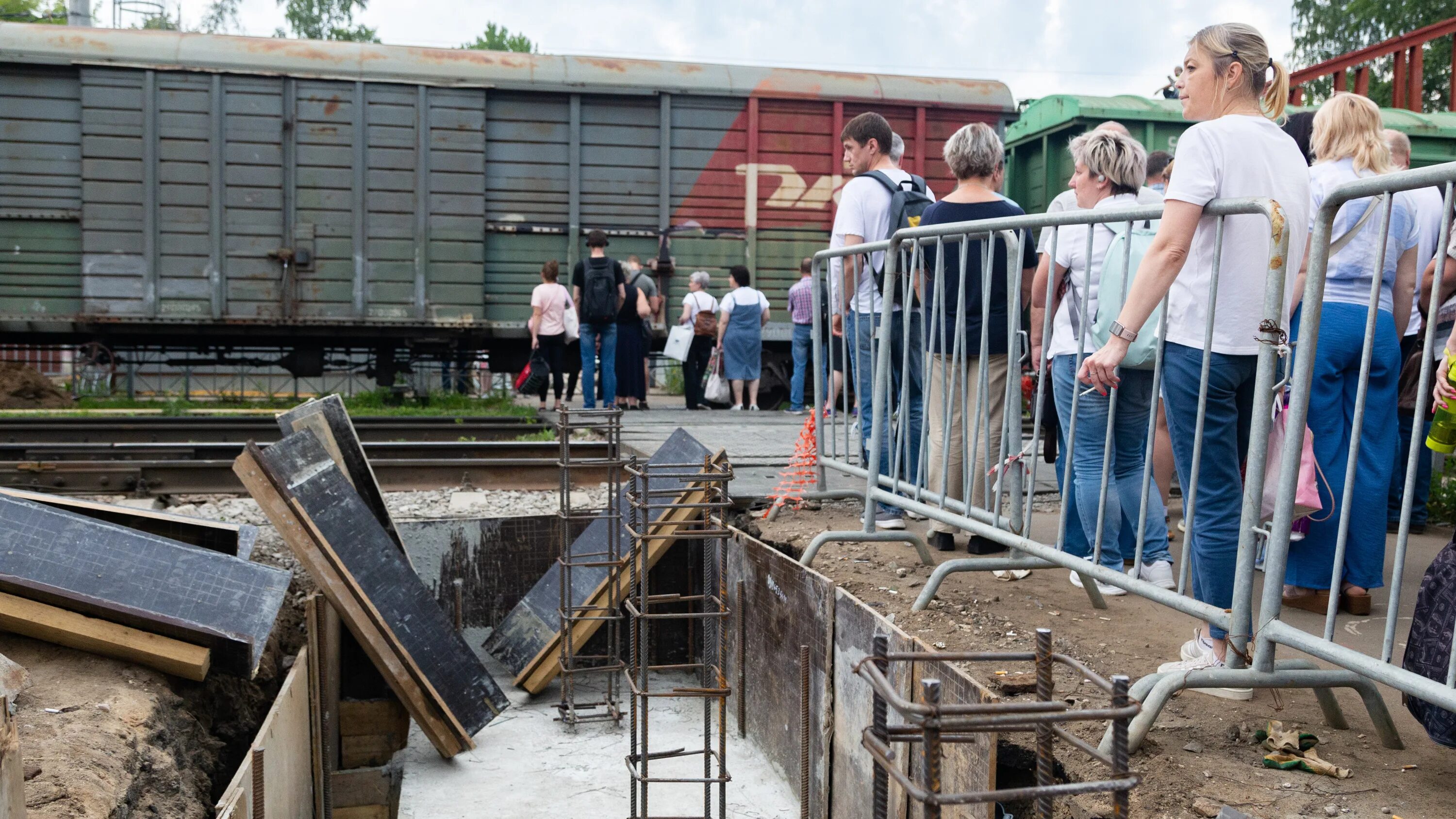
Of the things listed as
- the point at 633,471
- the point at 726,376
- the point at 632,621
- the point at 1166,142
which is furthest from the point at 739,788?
the point at 1166,142

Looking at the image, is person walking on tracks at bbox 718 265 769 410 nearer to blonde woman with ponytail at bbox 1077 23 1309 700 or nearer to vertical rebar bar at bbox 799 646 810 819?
vertical rebar bar at bbox 799 646 810 819

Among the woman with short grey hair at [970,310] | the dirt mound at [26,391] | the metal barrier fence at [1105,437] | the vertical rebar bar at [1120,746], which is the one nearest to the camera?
the vertical rebar bar at [1120,746]

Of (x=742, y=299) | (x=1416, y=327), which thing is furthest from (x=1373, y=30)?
(x=1416, y=327)

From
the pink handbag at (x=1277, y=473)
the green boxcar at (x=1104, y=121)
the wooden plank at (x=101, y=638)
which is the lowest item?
the wooden plank at (x=101, y=638)

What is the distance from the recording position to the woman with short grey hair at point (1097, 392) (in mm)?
3828

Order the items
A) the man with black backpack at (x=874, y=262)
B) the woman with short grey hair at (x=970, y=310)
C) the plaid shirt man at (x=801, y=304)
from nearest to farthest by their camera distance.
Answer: the woman with short grey hair at (x=970, y=310), the man with black backpack at (x=874, y=262), the plaid shirt man at (x=801, y=304)

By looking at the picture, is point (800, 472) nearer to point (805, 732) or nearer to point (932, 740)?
point (805, 732)

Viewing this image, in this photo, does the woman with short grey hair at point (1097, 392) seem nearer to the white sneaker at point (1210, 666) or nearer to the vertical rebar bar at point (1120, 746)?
the white sneaker at point (1210, 666)

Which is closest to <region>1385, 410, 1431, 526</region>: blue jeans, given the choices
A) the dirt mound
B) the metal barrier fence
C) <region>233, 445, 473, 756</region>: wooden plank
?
the metal barrier fence

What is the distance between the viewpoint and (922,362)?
456 cm

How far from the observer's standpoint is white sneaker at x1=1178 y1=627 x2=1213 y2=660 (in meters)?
3.11

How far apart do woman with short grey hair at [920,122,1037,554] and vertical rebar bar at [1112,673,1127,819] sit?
2.51 metres

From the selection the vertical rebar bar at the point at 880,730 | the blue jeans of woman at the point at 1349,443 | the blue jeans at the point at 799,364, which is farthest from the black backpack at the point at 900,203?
the blue jeans at the point at 799,364

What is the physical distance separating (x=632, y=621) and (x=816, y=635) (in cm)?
75
